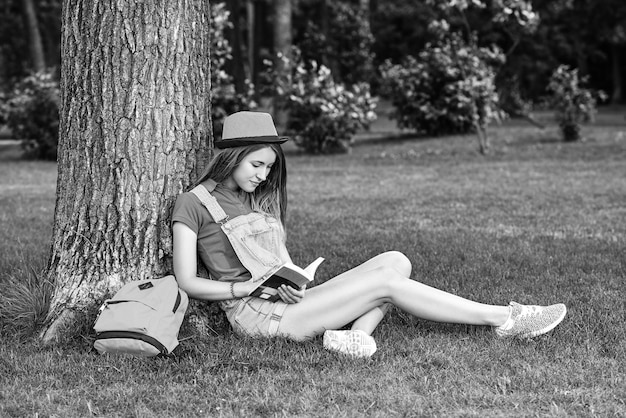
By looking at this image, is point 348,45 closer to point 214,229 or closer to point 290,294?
point 214,229

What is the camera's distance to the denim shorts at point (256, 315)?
14.4 feet

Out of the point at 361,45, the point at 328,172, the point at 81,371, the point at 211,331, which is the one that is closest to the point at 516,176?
the point at 328,172

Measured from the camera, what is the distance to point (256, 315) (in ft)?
14.4

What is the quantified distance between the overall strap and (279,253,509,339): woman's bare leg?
560mm

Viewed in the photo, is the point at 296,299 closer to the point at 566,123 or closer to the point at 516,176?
the point at 516,176

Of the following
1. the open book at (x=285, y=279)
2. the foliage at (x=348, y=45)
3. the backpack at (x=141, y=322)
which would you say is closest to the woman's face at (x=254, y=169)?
the open book at (x=285, y=279)

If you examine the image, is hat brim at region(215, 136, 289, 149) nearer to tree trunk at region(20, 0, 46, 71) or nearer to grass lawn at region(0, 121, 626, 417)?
grass lawn at region(0, 121, 626, 417)

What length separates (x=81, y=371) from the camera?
4035 millimetres

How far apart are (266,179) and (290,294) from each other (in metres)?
0.68

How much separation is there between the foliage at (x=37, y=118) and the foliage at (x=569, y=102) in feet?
30.8

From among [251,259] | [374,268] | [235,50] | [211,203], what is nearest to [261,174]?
[211,203]

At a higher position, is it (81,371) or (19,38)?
(81,371)

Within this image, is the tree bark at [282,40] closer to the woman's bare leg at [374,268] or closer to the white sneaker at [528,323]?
the woman's bare leg at [374,268]

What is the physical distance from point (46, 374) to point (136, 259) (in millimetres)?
795
